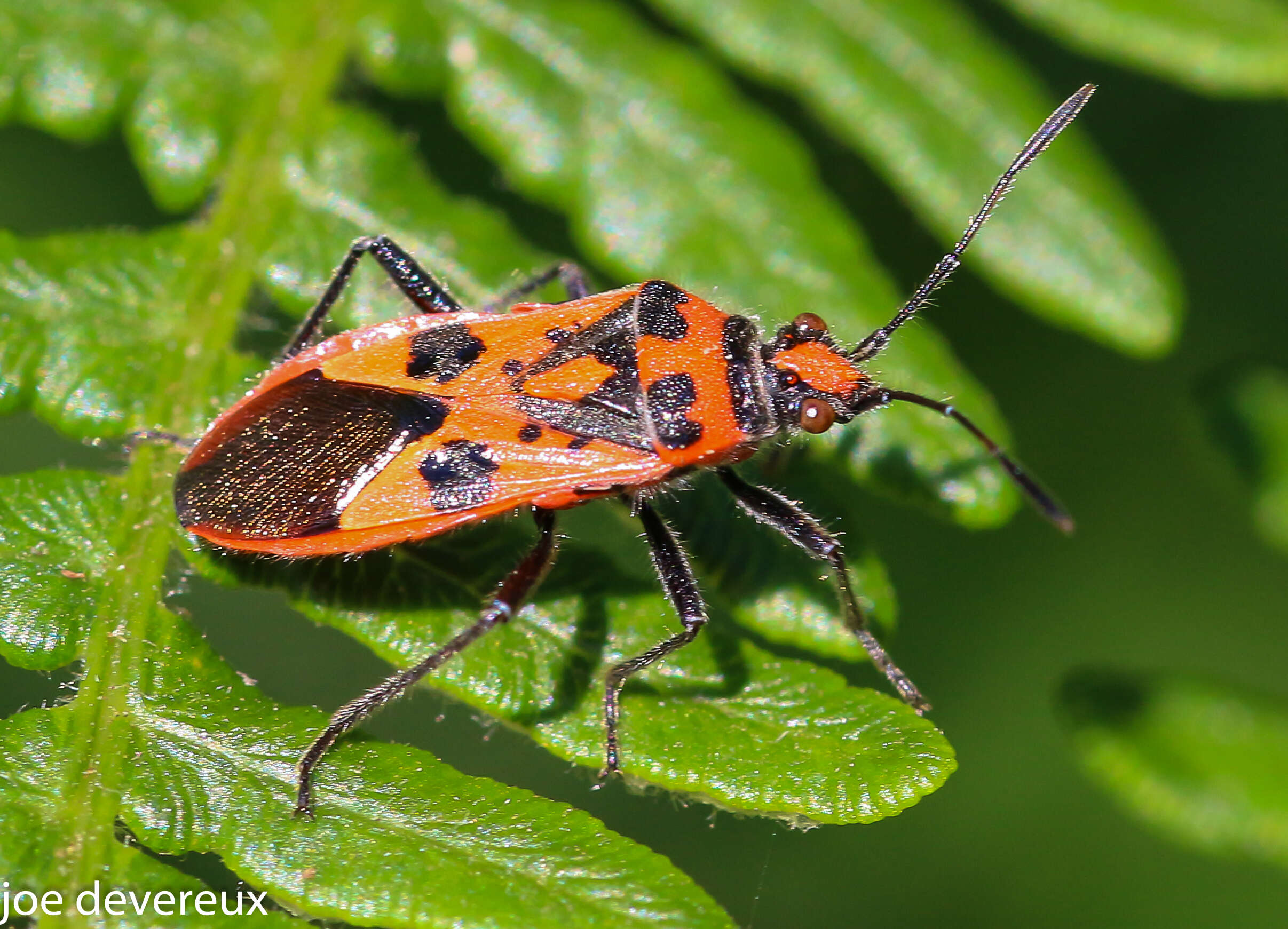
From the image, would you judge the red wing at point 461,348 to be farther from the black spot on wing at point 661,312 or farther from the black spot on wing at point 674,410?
the black spot on wing at point 674,410

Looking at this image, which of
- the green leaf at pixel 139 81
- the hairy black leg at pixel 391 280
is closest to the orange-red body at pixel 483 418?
the hairy black leg at pixel 391 280

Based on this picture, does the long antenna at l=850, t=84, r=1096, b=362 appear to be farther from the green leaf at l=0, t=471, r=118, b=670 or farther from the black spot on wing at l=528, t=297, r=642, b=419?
the green leaf at l=0, t=471, r=118, b=670

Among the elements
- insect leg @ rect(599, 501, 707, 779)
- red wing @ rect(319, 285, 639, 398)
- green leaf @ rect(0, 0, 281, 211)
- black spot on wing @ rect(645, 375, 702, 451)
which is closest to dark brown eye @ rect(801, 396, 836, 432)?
black spot on wing @ rect(645, 375, 702, 451)

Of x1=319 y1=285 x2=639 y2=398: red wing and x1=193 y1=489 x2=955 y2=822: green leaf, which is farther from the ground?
x1=319 y1=285 x2=639 y2=398: red wing

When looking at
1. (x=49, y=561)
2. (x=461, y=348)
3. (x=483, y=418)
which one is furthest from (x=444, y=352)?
(x=49, y=561)

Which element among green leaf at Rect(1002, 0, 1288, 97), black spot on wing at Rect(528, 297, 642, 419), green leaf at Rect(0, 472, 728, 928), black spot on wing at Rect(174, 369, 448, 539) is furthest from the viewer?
green leaf at Rect(1002, 0, 1288, 97)

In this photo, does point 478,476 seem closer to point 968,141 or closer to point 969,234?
point 969,234

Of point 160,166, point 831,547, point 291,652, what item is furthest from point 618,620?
point 291,652
